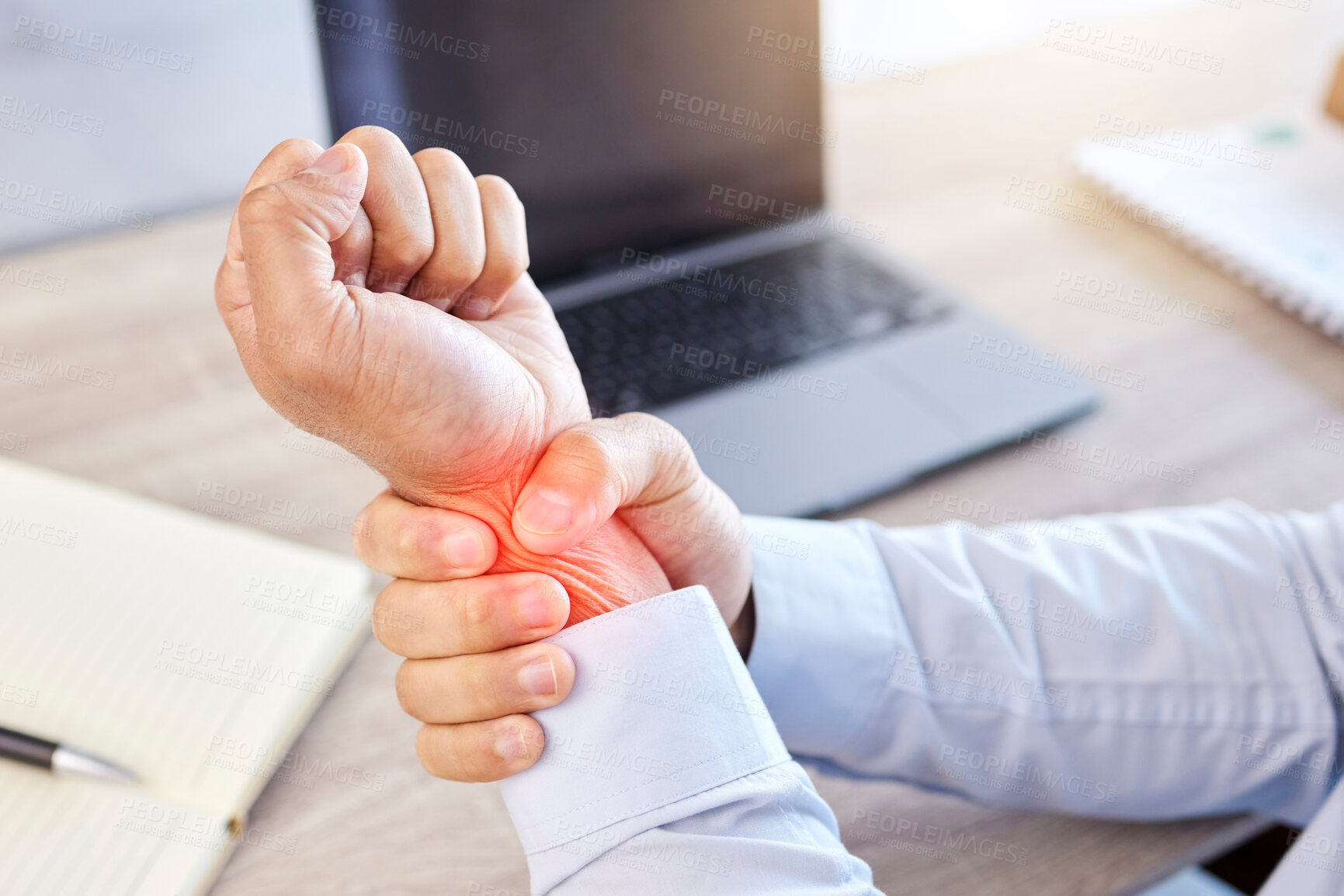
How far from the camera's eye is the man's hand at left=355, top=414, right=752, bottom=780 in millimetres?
430

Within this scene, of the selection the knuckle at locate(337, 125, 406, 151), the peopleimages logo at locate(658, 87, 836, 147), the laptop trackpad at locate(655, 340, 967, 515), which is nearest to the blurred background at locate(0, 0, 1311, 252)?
the peopleimages logo at locate(658, 87, 836, 147)

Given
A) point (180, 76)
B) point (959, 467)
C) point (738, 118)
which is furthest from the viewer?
point (180, 76)

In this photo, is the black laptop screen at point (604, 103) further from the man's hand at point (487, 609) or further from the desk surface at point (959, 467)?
the man's hand at point (487, 609)

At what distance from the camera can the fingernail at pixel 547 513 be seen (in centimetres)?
43

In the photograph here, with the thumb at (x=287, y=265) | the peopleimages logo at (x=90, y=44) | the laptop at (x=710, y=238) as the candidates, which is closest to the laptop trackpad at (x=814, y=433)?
the laptop at (x=710, y=238)

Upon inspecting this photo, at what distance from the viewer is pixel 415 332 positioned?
1.25 ft

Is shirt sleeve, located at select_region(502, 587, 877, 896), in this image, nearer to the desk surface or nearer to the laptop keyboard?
the desk surface

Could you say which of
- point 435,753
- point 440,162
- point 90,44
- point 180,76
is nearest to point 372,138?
point 440,162

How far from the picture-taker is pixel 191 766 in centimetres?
49

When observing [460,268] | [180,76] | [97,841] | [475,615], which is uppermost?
[460,268]

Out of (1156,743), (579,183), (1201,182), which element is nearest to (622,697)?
(1156,743)

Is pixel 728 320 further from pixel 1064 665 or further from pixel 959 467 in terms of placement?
pixel 1064 665

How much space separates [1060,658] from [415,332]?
398 mm

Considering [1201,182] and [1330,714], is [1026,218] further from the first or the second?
[1330,714]
